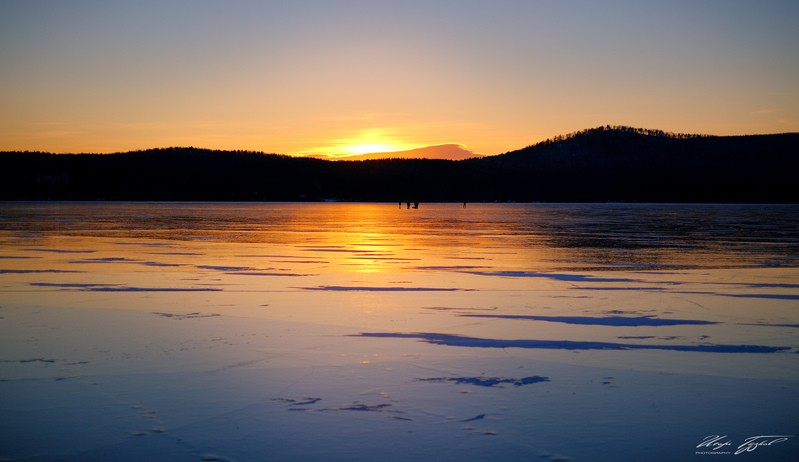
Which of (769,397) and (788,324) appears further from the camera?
(788,324)

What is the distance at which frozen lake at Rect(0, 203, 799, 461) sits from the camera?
4.62 metres

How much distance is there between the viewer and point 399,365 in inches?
256

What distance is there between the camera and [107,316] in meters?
8.98

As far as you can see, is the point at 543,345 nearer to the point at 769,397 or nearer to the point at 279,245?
the point at 769,397

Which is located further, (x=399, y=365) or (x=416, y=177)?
(x=416, y=177)

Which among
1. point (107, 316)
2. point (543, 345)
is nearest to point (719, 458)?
point (543, 345)

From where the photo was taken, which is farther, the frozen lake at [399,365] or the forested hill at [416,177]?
the forested hill at [416,177]

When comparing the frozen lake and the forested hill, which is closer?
the frozen lake

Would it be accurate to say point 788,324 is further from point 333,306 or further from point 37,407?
point 37,407

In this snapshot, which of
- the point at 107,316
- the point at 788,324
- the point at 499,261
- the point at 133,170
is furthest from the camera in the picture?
the point at 133,170

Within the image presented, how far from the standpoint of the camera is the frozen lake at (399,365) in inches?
182

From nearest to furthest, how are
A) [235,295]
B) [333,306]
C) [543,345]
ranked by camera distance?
[543,345]
[333,306]
[235,295]

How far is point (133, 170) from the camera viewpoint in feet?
554

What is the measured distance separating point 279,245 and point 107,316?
12.5 m
